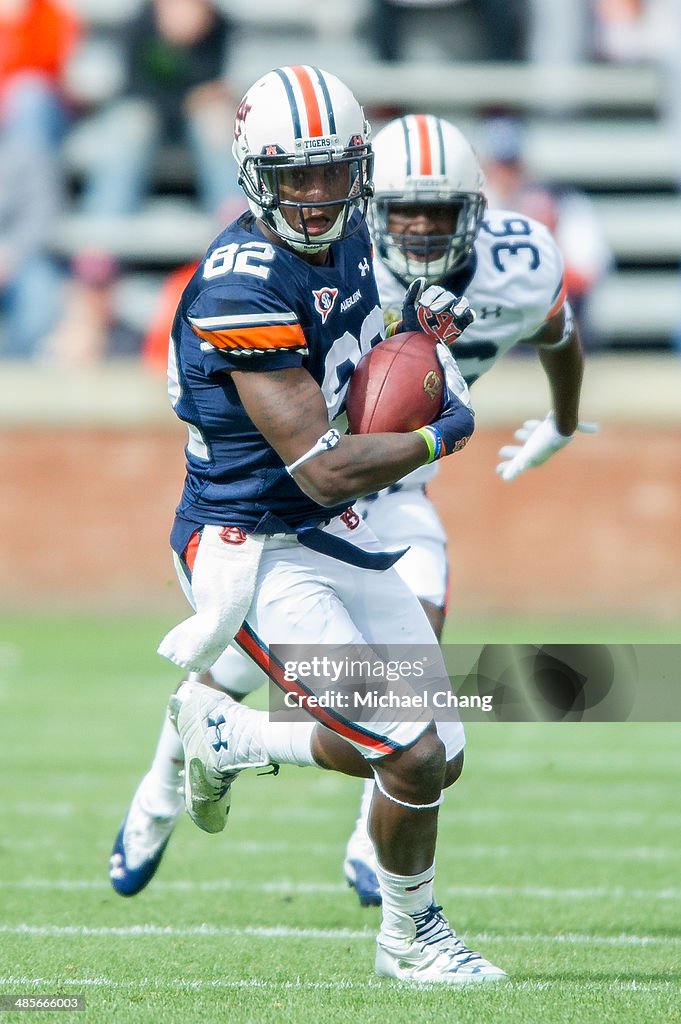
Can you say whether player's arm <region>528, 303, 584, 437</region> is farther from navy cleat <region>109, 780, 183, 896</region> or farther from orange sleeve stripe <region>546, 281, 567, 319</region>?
navy cleat <region>109, 780, 183, 896</region>

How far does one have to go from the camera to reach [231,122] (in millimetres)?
13266

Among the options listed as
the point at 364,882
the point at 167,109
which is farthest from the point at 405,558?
the point at 167,109

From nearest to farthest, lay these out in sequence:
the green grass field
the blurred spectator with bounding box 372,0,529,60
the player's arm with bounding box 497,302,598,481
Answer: the green grass field < the player's arm with bounding box 497,302,598,481 < the blurred spectator with bounding box 372,0,529,60

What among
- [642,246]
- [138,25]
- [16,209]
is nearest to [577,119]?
[642,246]

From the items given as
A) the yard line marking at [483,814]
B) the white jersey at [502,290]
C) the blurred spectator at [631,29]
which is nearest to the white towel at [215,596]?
the white jersey at [502,290]

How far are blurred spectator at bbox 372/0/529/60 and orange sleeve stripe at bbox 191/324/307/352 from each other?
11125mm

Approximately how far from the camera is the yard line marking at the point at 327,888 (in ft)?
15.7

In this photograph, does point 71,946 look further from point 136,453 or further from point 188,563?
point 136,453

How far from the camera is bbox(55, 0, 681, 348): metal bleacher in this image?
13727 mm

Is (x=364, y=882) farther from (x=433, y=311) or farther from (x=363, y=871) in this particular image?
(x=433, y=311)

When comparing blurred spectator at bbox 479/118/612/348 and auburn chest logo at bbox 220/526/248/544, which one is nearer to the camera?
auburn chest logo at bbox 220/526/248/544

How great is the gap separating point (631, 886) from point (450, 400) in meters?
1.81

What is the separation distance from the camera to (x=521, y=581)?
1180 cm

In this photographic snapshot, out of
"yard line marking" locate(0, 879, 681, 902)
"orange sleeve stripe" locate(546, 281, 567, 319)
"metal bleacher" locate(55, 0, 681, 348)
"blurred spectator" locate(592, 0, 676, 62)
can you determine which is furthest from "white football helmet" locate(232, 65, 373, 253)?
"blurred spectator" locate(592, 0, 676, 62)
